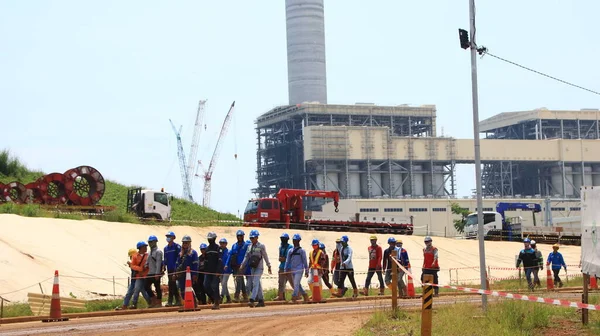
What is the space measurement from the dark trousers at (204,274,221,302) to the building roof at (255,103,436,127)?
99.7 meters

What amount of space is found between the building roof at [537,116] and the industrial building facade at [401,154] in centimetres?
18

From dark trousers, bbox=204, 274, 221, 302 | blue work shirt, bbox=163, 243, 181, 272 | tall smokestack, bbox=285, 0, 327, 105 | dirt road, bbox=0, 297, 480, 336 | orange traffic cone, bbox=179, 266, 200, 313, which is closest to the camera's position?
dirt road, bbox=0, 297, 480, 336

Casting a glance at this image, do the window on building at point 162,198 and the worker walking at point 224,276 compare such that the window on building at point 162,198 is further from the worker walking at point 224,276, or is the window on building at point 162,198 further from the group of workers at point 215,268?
the worker walking at point 224,276

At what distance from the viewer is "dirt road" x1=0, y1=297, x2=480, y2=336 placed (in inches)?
617

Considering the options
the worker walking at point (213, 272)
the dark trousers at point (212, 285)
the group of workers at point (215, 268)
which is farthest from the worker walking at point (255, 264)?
the dark trousers at point (212, 285)

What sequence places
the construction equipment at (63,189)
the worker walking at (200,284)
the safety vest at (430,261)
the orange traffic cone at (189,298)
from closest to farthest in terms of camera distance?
the orange traffic cone at (189,298)
the worker walking at (200,284)
the safety vest at (430,261)
the construction equipment at (63,189)

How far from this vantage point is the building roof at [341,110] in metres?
122

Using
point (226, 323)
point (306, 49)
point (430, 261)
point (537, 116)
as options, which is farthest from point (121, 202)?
point (537, 116)

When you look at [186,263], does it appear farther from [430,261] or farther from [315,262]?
[430,261]

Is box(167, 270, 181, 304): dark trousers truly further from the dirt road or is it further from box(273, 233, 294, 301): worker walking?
box(273, 233, 294, 301): worker walking

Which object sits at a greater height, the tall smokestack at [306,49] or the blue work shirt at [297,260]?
the tall smokestack at [306,49]

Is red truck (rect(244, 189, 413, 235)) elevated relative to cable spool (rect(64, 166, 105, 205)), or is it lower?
lower

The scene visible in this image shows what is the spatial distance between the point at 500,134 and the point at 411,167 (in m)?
29.6

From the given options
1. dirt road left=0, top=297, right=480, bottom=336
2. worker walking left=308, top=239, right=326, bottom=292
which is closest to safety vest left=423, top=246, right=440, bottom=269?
worker walking left=308, top=239, right=326, bottom=292
